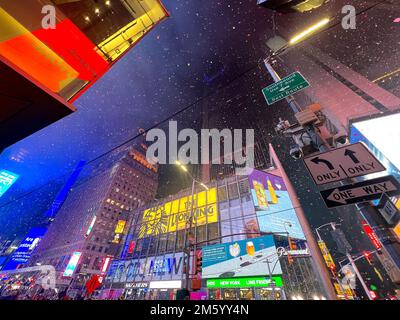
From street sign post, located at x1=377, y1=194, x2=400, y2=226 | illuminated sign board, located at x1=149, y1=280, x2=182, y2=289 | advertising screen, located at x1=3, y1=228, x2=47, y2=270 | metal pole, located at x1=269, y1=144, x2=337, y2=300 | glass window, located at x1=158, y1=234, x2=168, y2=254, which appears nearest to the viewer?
street sign post, located at x1=377, y1=194, x2=400, y2=226

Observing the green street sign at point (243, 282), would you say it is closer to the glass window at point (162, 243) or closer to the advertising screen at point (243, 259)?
the advertising screen at point (243, 259)

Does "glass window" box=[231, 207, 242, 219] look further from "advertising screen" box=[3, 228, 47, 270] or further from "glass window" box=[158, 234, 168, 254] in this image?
"advertising screen" box=[3, 228, 47, 270]

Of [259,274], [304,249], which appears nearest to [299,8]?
[259,274]

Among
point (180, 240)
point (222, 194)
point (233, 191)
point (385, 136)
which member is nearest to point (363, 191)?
point (385, 136)

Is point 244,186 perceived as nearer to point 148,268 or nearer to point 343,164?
point 148,268

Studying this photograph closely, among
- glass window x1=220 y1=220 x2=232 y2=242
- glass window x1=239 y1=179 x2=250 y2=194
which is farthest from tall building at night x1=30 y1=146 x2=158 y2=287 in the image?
glass window x1=239 y1=179 x2=250 y2=194
